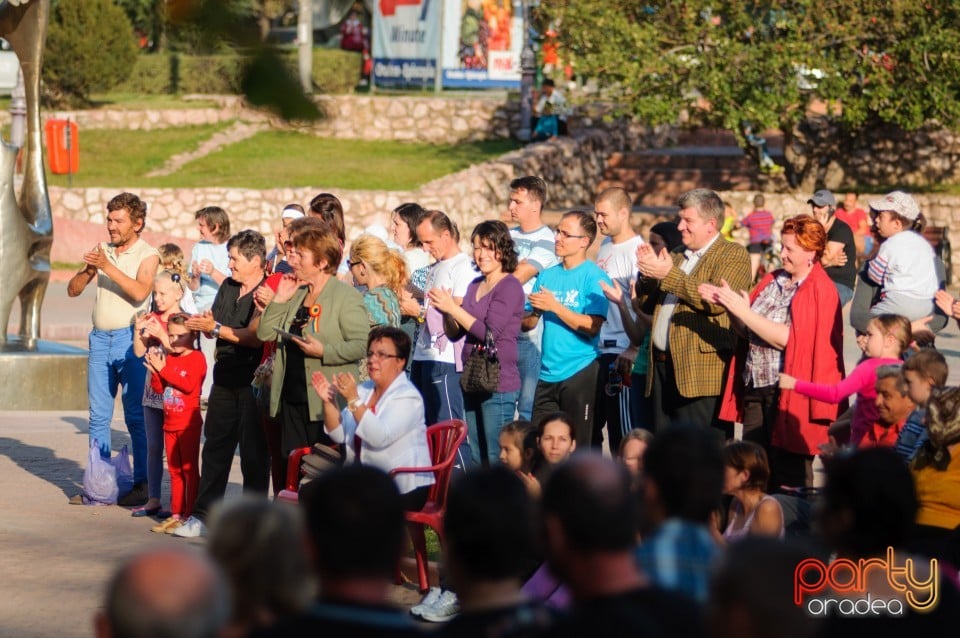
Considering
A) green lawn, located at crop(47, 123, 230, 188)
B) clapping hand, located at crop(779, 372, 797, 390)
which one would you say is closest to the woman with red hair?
clapping hand, located at crop(779, 372, 797, 390)

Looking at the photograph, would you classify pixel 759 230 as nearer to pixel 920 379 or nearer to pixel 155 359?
pixel 155 359

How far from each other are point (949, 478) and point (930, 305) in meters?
3.38

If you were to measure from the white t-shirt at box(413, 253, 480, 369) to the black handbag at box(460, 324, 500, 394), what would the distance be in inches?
12.9

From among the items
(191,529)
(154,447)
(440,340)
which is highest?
(440,340)

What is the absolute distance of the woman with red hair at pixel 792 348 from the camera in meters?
6.73

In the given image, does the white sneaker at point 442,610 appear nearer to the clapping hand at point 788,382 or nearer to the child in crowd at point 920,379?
the clapping hand at point 788,382

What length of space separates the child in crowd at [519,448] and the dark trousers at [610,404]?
1418 millimetres

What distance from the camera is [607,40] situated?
22734 millimetres

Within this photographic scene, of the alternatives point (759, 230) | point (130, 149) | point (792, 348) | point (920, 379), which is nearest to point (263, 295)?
point (792, 348)

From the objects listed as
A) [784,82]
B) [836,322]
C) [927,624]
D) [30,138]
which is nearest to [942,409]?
[836,322]

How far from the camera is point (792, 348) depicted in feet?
22.4

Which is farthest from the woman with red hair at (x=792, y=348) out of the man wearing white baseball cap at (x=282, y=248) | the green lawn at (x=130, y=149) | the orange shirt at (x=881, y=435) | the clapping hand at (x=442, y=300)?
the green lawn at (x=130, y=149)

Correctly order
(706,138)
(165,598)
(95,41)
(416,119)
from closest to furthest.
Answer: (165,598) → (95,41) → (416,119) → (706,138)

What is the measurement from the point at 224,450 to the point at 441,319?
1.42 metres
